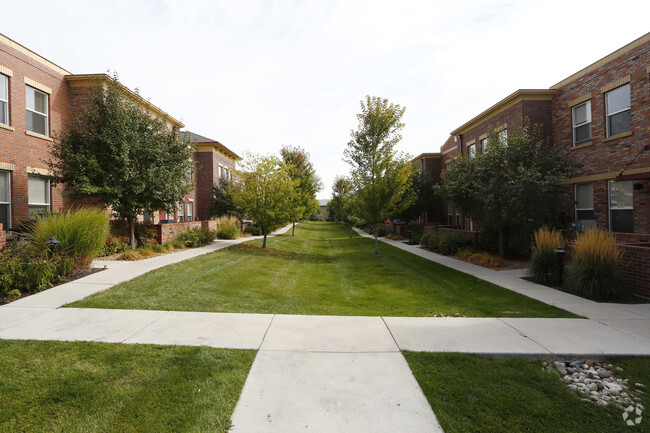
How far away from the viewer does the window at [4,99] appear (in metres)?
11.3

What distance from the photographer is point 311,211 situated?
91.2ft

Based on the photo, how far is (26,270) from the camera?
22.0 ft

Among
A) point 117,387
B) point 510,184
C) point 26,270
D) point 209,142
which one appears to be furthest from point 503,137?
point 209,142

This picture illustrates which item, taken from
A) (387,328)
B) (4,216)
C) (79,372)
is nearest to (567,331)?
(387,328)

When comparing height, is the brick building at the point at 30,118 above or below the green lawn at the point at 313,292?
above

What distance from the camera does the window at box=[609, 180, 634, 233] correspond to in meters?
11.4

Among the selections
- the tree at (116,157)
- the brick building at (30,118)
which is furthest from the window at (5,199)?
the tree at (116,157)

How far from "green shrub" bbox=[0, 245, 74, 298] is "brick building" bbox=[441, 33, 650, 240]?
1618cm

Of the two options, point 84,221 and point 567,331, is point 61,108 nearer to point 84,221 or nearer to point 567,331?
point 84,221

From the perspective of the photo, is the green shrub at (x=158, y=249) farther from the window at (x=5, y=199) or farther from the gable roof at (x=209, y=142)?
the gable roof at (x=209, y=142)

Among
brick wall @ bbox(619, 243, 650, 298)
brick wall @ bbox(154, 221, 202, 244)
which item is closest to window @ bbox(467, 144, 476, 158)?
brick wall @ bbox(619, 243, 650, 298)

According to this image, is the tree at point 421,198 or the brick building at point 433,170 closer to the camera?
the tree at point 421,198

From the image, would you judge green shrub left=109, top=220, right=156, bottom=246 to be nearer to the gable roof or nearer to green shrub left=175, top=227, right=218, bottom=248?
green shrub left=175, top=227, right=218, bottom=248

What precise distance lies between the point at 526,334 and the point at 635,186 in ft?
35.0
